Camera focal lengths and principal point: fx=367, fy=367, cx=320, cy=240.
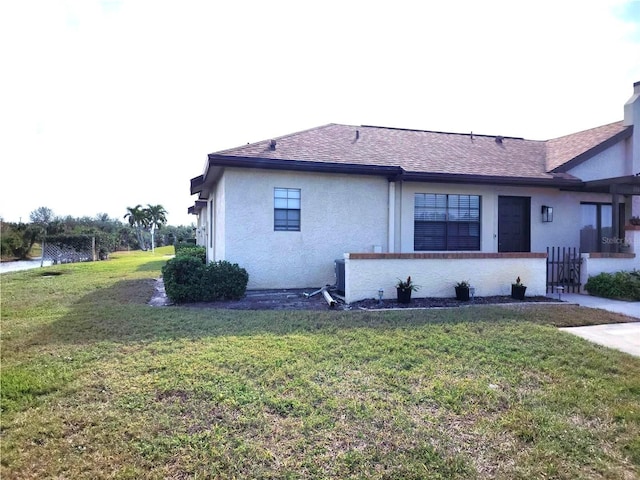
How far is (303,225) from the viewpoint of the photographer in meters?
10.6

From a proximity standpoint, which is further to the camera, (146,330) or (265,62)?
(265,62)

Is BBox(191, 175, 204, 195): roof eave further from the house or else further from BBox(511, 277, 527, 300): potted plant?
BBox(511, 277, 527, 300): potted plant

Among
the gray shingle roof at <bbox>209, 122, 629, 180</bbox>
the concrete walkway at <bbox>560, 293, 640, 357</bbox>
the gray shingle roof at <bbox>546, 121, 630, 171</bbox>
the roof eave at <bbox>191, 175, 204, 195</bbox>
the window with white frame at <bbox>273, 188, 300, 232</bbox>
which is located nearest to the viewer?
the concrete walkway at <bbox>560, 293, 640, 357</bbox>

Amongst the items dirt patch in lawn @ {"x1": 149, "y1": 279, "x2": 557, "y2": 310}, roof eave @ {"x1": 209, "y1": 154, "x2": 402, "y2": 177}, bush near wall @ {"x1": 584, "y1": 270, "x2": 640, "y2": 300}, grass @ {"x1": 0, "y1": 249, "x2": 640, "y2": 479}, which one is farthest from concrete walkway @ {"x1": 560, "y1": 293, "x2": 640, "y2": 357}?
roof eave @ {"x1": 209, "y1": 154, "x2": 402, "y2": 177}

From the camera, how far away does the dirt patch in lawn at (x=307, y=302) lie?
819cm

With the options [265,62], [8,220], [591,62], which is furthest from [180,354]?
[8,220]

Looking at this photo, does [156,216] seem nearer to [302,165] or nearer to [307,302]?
[302,165]

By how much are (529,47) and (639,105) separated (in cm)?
646

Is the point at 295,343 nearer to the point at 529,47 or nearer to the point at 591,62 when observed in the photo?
the point at 529,47

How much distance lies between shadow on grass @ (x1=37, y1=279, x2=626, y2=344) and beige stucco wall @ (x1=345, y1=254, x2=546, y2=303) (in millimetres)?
1347

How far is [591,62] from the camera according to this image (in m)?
9.91

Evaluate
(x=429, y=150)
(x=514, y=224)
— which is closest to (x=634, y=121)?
(x=514, y=224)

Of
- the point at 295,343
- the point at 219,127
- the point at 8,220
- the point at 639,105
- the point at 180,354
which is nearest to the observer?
the point at 180,354

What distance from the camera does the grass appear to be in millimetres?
2775
